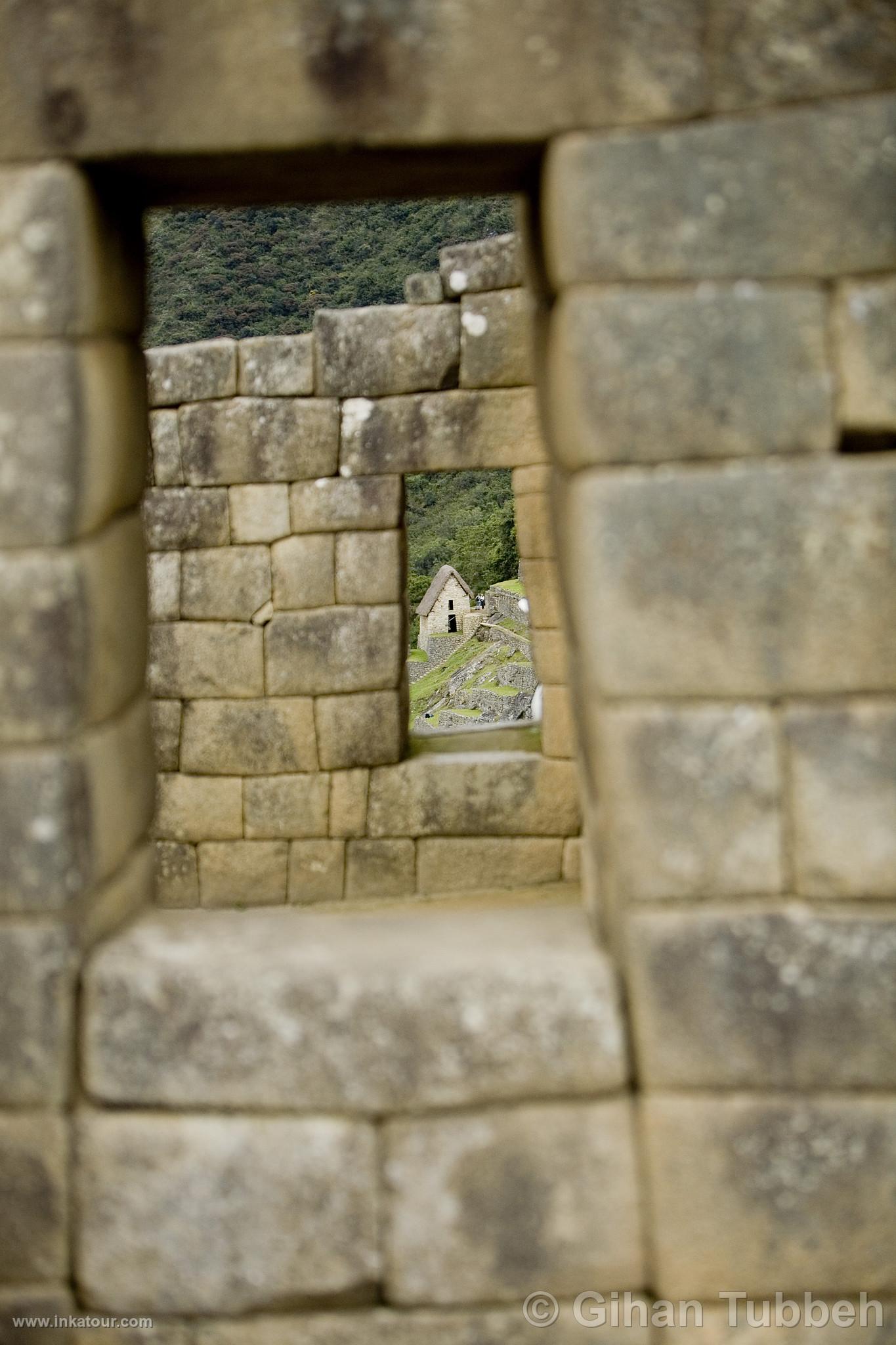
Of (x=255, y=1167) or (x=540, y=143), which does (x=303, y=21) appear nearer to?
(x=540, y=143)

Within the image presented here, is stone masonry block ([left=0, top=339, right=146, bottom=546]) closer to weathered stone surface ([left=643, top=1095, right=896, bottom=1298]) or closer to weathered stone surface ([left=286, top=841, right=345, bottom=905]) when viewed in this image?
weathered stone surface ([left=643, top=1095, right=896, bottom=1298])

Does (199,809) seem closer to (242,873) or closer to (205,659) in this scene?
(242,873)

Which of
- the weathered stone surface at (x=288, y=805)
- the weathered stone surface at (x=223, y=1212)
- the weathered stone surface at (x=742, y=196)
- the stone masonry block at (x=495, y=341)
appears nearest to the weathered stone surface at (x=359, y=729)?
the weathered stone surface at (x=288, y=805)

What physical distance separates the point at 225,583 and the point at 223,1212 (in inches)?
223

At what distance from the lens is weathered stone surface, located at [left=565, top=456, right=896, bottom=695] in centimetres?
233

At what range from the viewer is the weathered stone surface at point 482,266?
281 inches

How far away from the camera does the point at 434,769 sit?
7566 mm

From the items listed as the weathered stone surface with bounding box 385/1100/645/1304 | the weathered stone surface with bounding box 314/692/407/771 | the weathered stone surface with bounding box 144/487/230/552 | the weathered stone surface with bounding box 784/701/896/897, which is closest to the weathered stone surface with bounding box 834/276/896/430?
the weathered stone surface with bounding box 784/701/896/897

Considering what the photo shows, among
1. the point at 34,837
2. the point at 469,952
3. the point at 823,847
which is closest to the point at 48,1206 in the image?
the point at 34,837

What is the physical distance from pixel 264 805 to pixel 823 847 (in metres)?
5.74

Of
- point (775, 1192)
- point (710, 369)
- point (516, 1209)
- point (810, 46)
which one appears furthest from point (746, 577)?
point (516, 1209)

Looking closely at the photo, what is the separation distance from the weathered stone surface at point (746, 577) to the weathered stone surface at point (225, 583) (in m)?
5.53

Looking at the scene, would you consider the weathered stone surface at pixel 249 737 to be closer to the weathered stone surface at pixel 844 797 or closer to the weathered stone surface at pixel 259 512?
the weathered stone surface at pixel 259 512

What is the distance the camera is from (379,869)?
25.1 ft
